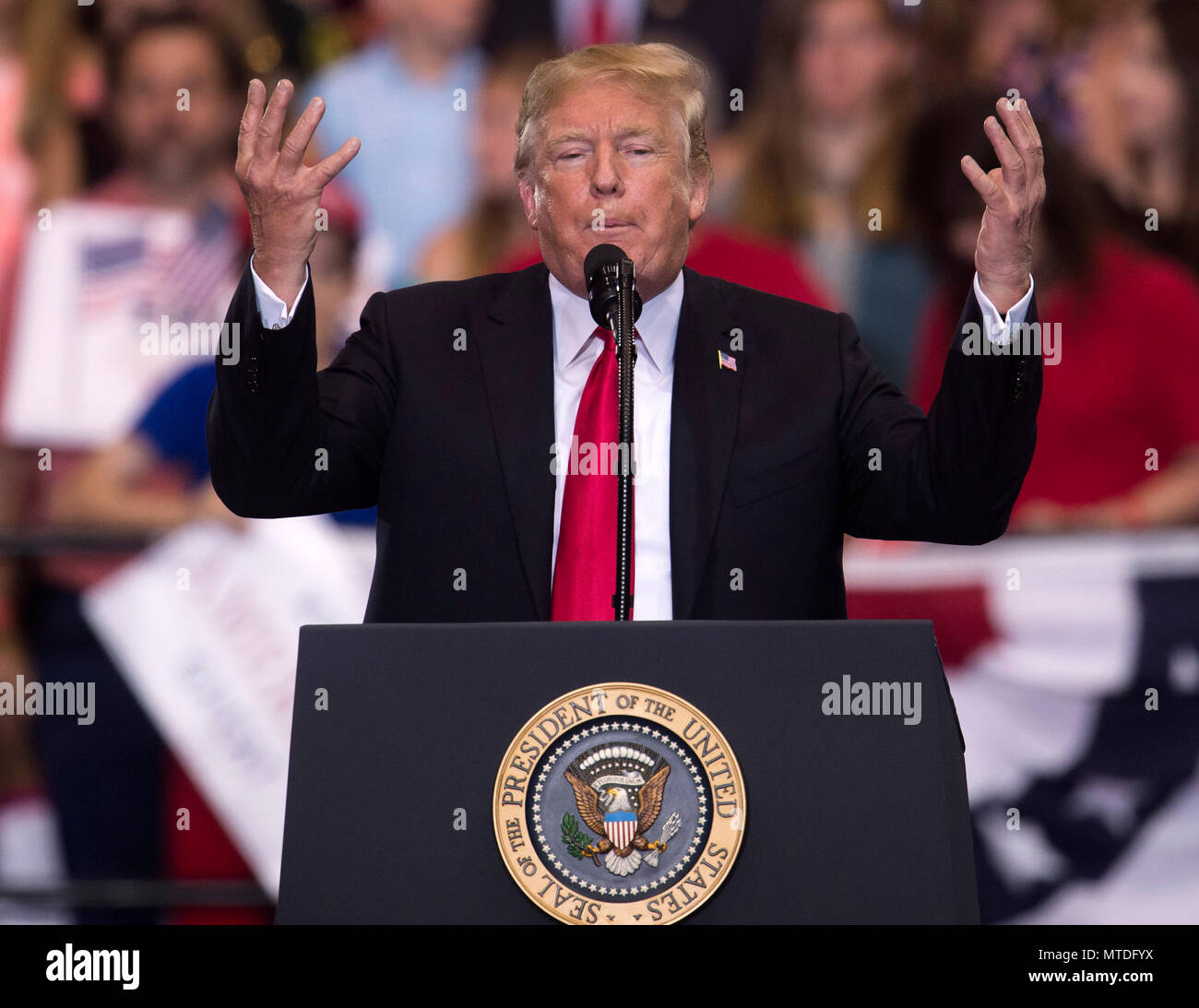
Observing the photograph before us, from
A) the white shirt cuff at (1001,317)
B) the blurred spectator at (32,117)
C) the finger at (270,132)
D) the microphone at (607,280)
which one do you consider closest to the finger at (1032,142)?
the white shirt cuff at (1001,317)

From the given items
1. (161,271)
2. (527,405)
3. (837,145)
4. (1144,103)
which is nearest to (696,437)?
(527,405)

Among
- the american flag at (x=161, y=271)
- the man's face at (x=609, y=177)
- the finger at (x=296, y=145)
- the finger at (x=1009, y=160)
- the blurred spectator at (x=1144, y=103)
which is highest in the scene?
the blurred spectator at (x=1144, y=103)

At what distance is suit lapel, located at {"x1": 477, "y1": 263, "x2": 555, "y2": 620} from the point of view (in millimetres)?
1881

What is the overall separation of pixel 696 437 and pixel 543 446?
0.19 m

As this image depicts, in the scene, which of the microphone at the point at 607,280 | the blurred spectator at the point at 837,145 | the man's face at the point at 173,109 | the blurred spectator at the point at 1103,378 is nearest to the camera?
the microphone at the point at 607,280

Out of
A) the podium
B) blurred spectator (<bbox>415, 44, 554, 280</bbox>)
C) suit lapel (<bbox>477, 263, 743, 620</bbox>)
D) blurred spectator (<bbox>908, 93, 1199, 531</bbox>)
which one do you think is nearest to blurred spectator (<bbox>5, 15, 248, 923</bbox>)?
blurred spectator (<bbox>415, 44, 554, 280</bbox>)

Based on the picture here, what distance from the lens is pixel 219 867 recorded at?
12.4 ft

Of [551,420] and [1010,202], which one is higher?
[1010,202]

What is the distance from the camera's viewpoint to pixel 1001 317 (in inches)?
67.6

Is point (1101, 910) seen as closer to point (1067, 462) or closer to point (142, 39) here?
point (1067, 462)

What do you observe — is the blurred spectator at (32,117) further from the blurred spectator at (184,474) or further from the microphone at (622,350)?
the microphone at (622,350)

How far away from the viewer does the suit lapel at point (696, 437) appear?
188 cm

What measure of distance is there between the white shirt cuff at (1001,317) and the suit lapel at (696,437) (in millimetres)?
384

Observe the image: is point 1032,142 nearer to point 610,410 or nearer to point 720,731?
point 610,410
